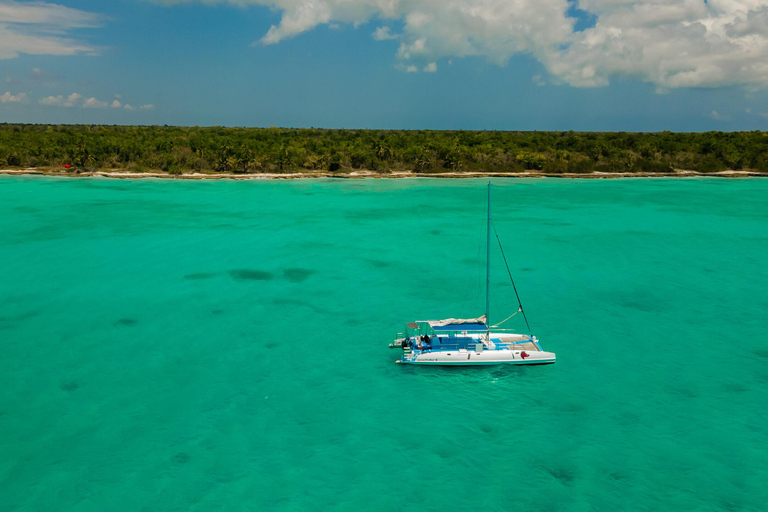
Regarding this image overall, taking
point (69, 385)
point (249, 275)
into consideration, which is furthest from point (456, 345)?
point (249, 275)

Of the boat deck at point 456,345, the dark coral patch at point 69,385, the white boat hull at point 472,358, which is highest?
the boat deck at point 456,345

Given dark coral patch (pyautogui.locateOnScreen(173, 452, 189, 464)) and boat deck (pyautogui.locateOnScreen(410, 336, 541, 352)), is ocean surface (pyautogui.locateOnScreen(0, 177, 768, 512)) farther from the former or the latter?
boat deck (pyautogui.locateOnScreen(410, 336, 541, 352))

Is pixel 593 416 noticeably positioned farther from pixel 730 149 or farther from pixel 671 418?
pixel 730 149

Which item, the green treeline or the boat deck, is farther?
the green treeline

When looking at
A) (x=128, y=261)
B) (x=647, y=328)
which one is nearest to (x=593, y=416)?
(x=647, y=328)

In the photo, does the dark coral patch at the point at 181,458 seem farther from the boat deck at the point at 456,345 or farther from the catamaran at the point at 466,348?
the boat deck at the point at 456,345

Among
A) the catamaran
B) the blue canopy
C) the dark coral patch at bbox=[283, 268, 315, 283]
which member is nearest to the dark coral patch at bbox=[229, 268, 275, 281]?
the dark coral patch at bbox=[283, 268, 315, 283]

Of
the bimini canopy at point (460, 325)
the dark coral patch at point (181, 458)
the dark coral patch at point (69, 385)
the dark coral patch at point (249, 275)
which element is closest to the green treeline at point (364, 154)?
the dark coral patch at point (249, 275)

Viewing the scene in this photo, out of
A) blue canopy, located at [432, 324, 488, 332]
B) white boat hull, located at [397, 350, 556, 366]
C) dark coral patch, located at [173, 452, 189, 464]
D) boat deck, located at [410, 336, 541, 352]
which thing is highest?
blue canopy, located at [432, 324, 488, 332]
